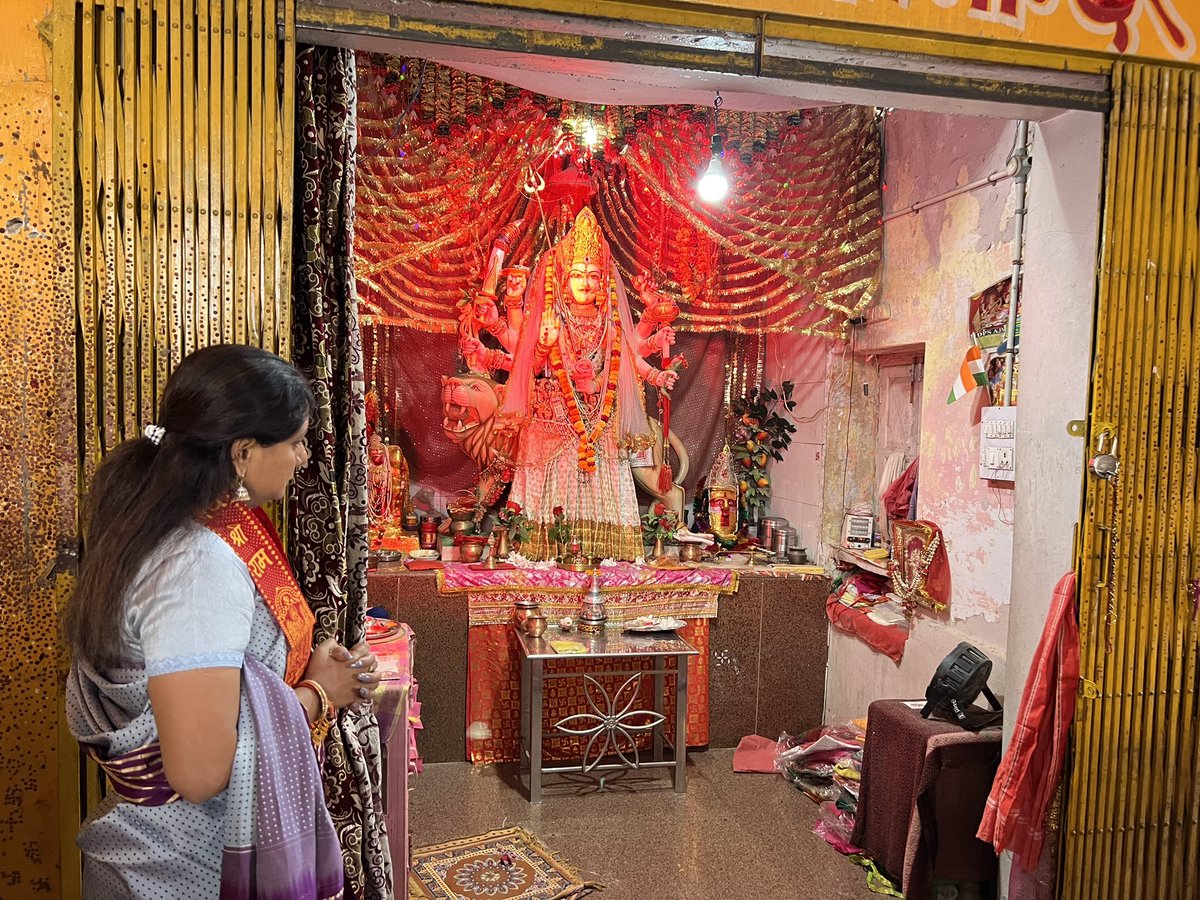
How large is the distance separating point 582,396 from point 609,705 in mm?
1698

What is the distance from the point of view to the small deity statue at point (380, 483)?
4886mm

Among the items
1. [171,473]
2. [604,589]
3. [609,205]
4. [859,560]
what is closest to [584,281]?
[609,205]

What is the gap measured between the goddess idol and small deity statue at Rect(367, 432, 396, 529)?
702 millimetres

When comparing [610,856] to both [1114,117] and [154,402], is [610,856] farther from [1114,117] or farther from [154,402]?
[1114,117]

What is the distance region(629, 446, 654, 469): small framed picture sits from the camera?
5.32 m

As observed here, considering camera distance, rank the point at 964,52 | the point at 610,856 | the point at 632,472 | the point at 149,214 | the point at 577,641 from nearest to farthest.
→ the point at 149,214, the point at 964,52, the point at 610,856, the point at 577,641, the point at 632,472

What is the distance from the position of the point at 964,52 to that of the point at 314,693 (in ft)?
7.58

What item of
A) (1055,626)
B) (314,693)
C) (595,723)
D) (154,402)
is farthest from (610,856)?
(154,402)

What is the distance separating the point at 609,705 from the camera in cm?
460

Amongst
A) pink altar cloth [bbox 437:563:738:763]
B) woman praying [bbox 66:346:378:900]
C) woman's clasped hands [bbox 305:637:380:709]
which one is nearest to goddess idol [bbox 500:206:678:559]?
pink altar cloth [bbox 437:563:738:763]

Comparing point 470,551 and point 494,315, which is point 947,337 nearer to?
point 494,315

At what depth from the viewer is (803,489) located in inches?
219

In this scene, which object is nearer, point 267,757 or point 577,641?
point 267,757

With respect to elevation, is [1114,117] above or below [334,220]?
above
